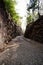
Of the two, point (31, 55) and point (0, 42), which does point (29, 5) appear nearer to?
point (0, 42)

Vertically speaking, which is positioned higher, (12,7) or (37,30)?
(12,7)

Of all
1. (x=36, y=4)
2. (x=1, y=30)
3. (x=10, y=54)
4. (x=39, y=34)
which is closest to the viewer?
(x=10, y=54)

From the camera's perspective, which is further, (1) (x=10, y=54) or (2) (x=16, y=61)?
(1) (x=10, y=54)

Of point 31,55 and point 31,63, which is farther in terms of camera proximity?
point 31,55

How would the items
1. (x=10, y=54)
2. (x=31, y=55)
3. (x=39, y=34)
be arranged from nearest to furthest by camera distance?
(x=31, y=55) < (x=10, y=54) < (x=39, y=34)

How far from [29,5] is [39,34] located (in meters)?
15.8

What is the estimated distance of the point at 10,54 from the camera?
6.63 metres

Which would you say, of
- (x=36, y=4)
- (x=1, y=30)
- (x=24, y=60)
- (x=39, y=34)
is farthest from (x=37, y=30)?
(x=36, y=4)

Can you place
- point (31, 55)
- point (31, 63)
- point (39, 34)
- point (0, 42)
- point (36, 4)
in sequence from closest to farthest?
point (31, 63), point (31, 55), point (0, 42), point (39, 34), point (36, 4)

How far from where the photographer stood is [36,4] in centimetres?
2506

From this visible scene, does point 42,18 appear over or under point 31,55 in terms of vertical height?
over

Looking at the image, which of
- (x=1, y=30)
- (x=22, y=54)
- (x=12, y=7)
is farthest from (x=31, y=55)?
(x=12, y=7)

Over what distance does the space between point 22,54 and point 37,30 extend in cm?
494

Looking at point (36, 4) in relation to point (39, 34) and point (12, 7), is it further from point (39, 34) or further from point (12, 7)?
point (39, 34)
